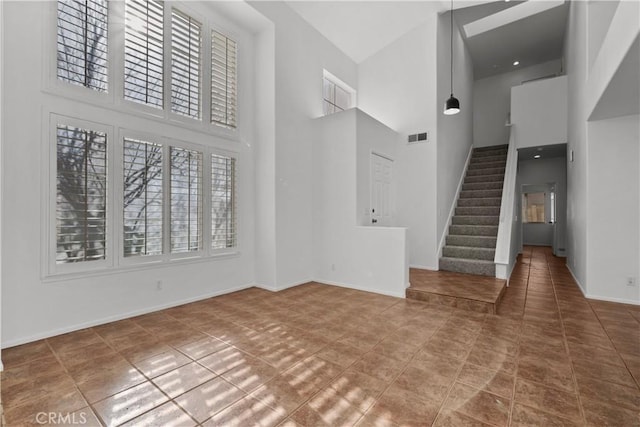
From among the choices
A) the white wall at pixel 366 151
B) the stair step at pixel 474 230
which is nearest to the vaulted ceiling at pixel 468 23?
the white wall at pixel 366 151

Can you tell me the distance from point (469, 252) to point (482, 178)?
274cm

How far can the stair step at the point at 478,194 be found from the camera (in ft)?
21.5

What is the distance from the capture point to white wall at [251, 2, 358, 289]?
4730mm

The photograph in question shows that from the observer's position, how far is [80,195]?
10.1 feet

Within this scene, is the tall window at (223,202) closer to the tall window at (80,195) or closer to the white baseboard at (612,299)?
the tall window at (80,195)

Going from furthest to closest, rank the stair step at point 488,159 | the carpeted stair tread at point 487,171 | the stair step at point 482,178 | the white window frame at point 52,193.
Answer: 1. the stair step at point 488,159
2. the carpeted stair tread at point 487,171
3. the stair step at point 482,178
4. the white window frame at point 52,193

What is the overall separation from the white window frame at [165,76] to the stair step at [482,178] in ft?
19.2

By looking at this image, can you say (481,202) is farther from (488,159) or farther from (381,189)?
(381,189)

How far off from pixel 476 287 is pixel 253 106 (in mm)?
4721

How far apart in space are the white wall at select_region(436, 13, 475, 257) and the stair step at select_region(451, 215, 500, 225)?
18cm

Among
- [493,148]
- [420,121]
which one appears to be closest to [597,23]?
[420,121]

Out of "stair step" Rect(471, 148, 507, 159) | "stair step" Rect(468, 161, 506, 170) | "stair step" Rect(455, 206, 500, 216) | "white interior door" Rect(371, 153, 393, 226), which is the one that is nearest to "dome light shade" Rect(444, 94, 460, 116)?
"white interior door" Rect(371, 153, 393, 226)

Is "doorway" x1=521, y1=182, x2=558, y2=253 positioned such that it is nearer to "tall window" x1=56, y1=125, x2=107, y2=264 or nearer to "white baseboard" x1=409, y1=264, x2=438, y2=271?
"white baseboard" x1=409, y1=264, x2=438, y2=271

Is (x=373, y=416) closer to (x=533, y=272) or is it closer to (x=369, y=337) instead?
(x=369, y=337)
